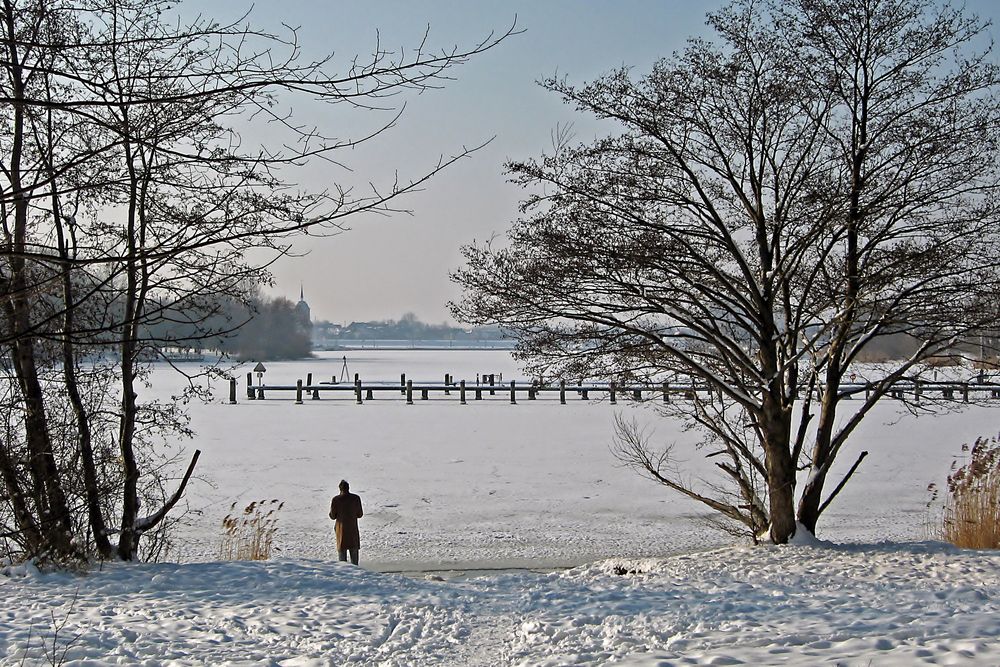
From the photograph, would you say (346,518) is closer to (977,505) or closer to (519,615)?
(519,615)

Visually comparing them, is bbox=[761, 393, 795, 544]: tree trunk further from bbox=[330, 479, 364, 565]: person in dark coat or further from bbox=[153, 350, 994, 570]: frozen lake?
bbox=[330, 479, 364, 565]: person in dark coat

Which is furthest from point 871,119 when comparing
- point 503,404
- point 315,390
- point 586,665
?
point 315,390

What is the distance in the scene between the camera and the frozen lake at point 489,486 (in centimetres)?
1144

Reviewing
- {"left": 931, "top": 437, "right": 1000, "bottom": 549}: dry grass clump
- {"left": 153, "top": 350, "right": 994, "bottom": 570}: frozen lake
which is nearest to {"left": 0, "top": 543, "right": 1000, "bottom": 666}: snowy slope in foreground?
{"left": 931, "top": 437, "right": 1000, "bottom": 549}: dry grass clump

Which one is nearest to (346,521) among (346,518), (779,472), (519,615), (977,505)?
(346,518)

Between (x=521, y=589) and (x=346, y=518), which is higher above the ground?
(x=346, y=518)

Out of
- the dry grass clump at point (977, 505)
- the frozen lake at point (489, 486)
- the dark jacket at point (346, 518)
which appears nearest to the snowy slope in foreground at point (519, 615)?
the dark jacket at point (346, 518)

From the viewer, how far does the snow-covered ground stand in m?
5.09

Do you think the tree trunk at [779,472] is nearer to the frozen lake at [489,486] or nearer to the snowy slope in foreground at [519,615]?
the snowy slope in foreground at [519,615]

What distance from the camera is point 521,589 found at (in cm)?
742

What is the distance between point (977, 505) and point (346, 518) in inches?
289

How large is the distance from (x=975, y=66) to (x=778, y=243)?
108 inches

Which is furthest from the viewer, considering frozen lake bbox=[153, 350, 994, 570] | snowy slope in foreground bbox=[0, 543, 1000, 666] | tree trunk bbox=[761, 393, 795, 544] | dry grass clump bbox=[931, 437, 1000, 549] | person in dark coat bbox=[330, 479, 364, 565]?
frozen lake bbox=[153, 350, 994, 570]

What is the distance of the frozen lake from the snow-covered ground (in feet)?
0.22
